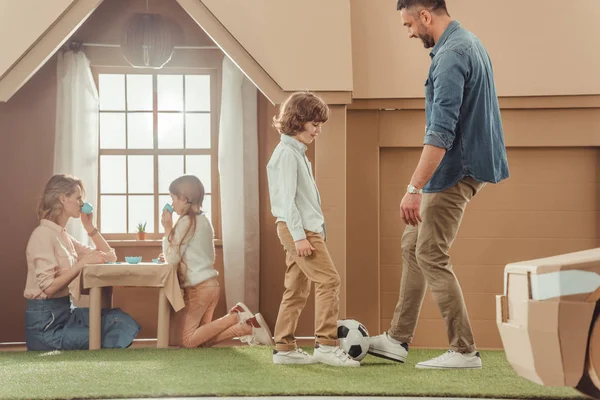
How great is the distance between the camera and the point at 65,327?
20.8 feet

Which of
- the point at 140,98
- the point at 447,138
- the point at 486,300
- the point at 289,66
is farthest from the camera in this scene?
the point at 140,98

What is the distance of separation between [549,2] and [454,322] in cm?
348

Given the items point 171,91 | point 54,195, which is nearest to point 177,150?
point 171,91

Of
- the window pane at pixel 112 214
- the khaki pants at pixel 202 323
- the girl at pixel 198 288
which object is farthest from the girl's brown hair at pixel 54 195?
the window pane at pixel 112 214

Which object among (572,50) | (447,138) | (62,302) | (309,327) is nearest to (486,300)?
(309,327)

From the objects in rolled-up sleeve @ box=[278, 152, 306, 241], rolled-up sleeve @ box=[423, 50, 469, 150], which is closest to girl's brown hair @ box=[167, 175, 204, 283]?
rolled-up sleeve @ box=[278, 152, 306, 241]

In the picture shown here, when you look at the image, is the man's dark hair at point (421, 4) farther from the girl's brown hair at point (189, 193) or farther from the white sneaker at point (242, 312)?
the white sneaker at point (242, 312)

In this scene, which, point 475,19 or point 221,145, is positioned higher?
point 475,19

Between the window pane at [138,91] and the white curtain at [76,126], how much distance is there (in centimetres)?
51

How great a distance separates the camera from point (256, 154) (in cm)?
748

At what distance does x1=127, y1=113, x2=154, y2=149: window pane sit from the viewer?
7996 millimetres

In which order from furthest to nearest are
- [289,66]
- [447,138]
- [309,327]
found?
[309,327], [289,66], [447,138]

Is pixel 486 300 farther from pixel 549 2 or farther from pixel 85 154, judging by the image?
pixel 85 154

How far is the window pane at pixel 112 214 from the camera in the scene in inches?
314
